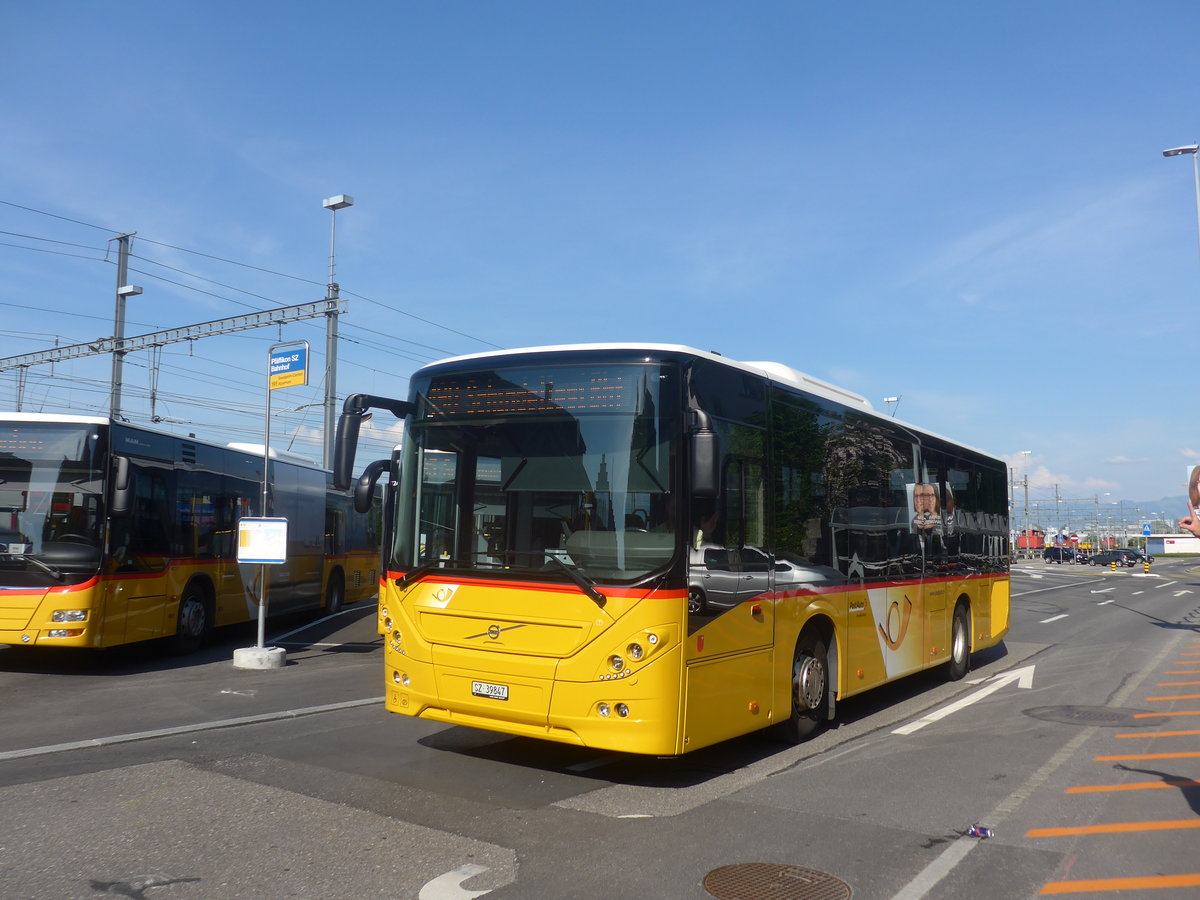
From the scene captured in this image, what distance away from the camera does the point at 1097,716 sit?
1013 cm

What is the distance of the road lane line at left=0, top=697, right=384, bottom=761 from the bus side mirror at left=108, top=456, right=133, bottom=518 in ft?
12.5

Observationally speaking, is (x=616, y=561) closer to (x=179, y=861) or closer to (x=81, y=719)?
(x=179, y=861)

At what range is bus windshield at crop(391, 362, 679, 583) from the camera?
6688 millimetres

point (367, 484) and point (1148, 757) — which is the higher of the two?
point (367, 484)

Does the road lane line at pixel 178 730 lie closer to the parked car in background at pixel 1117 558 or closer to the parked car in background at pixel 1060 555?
the parked car in background at pixel 1117 558

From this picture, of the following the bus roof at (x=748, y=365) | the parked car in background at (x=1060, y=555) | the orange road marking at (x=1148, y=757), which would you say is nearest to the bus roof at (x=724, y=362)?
the bus roof at (x=748, y=365)

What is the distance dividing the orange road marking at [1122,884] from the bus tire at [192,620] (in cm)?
1206

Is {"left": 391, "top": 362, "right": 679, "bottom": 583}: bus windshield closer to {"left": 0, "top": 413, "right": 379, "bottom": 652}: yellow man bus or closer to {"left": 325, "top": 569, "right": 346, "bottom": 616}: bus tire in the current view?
{"left": 0, "top": 413, "right": 379, "bottom": 652}: yellow man bus

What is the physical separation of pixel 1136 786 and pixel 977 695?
4467mm

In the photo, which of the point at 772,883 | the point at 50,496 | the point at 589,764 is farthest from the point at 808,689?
the point at 50,496

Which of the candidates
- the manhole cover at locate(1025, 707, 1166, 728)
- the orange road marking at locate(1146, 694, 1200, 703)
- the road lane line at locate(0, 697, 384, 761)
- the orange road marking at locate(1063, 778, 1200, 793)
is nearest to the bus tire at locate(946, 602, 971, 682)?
the manhole cover at locate(1025, 707, 1166, 728)

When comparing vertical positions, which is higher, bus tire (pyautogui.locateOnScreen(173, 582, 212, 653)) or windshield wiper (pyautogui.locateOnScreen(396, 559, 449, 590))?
windshield wiper (pyautogui.locateOnScreen(396, 559, 449, 590))

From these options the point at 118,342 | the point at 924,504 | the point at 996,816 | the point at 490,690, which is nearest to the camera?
the point at 996,816

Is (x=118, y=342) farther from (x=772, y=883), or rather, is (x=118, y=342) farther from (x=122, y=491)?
(x=772, y=883)
